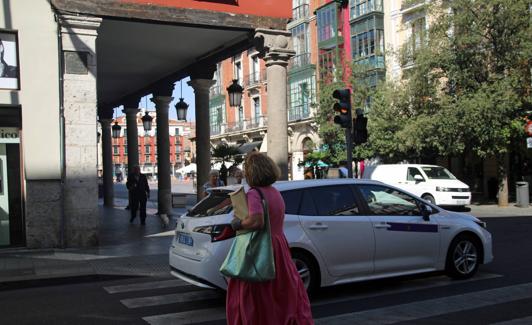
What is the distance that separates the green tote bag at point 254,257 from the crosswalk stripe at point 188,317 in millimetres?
2129

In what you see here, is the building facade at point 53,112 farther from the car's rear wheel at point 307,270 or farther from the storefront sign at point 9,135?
the car's rear wheel at point 307,270

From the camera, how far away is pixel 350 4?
37281mm

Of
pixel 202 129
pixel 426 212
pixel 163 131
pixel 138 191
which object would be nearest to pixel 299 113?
pixel 163 131

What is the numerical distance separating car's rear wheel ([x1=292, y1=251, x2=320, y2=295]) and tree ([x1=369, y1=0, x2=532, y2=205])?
15.2 m

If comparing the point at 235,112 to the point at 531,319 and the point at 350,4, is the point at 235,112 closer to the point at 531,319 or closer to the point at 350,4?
the point at 350,4

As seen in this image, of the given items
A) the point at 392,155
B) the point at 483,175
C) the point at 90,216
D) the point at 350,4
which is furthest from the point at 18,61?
the point at 350,4

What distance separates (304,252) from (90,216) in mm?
6252

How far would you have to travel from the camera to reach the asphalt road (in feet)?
19.1

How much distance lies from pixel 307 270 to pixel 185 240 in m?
1.48

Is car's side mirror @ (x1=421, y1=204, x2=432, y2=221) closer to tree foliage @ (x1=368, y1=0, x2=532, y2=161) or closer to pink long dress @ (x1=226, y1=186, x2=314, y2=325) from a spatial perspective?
pink long dress @ (x1=226, y1=186, x2=314, y2=325)

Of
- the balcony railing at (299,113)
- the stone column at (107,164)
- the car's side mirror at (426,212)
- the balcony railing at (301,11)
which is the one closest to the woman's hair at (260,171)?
the car's side mirror at (426,212)

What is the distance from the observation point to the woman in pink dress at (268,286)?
393 centimetres

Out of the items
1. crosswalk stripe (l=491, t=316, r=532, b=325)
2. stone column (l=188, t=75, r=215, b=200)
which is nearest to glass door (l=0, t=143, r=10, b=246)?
stone column (l=188, t=75, r=215, b=200)

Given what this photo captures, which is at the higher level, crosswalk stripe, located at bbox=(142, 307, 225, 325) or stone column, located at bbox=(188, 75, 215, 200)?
stone column, located at bbox=(188, 75, 215, 200)
